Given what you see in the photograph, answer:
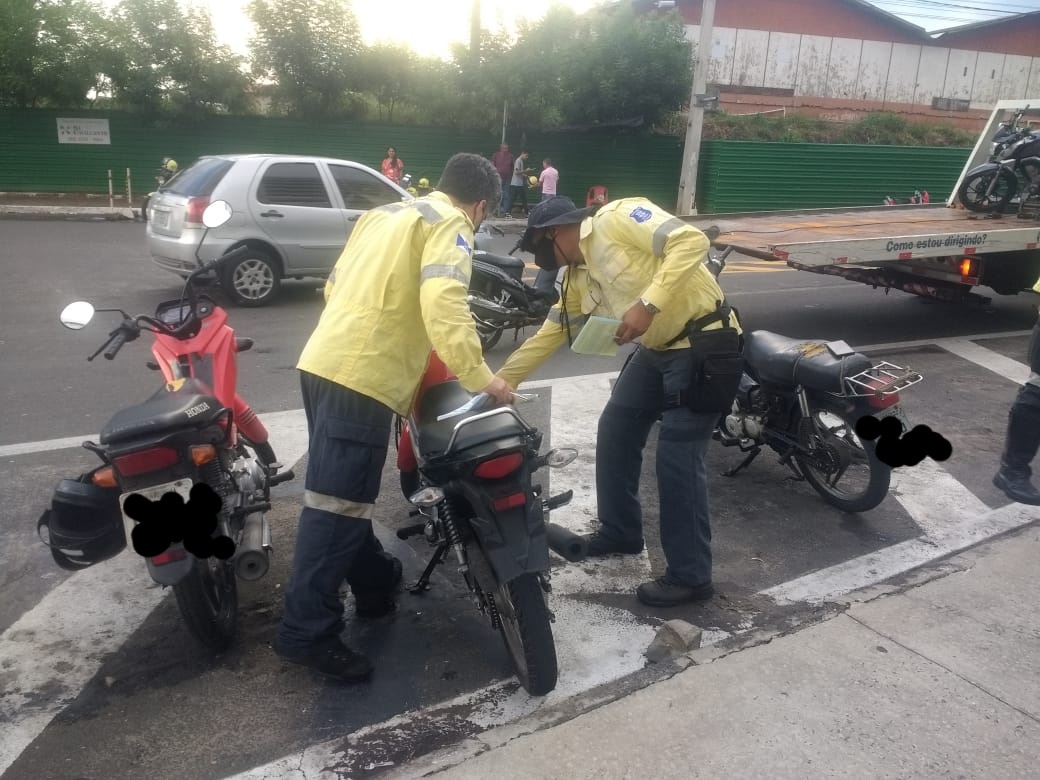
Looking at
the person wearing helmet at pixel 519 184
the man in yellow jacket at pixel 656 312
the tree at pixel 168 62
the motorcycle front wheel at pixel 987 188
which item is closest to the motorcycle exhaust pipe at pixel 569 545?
the man in yellow jacket at pixel 656 312

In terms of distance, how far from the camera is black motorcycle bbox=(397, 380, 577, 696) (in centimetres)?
291

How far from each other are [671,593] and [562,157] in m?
21.2

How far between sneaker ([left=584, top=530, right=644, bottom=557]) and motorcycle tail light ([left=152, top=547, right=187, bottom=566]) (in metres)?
1.93

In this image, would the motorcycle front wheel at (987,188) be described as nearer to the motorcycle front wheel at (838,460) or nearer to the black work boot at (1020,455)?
the black work boot at (1020,455)

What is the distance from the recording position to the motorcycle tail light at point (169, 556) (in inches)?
114

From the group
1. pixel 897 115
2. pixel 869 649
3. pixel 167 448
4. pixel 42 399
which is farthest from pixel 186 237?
pixel 897 115

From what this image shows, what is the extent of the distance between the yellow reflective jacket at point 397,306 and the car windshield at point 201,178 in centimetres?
703

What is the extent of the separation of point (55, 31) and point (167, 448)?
20.9 m

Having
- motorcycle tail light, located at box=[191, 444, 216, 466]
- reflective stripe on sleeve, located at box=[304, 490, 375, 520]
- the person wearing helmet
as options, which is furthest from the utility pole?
motorcycle tail light, located at box=[191, 444, 216, 466]

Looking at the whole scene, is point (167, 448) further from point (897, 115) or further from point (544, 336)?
point (897, 115)

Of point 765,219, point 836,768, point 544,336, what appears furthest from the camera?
point 765,219

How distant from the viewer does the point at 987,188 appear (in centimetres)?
1017

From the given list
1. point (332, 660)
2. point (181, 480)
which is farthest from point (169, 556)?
point (332, 660)

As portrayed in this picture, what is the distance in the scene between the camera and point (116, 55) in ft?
66.3
